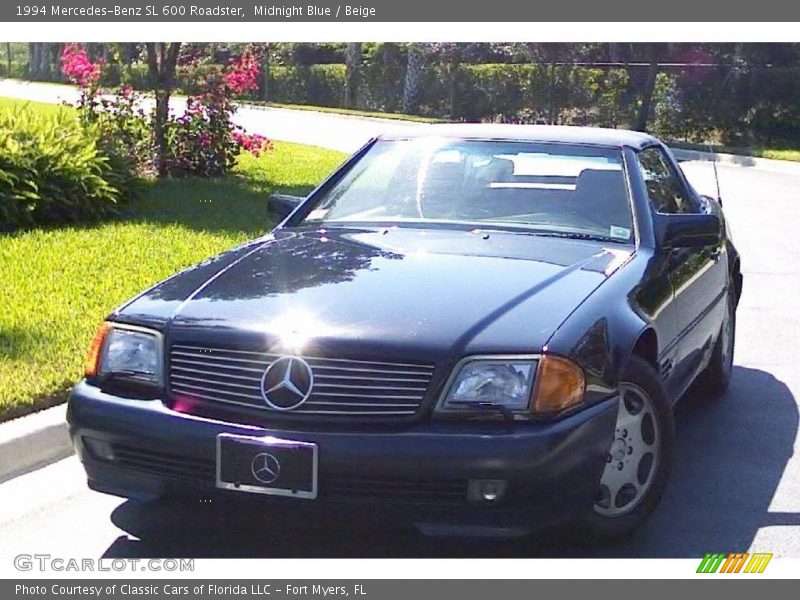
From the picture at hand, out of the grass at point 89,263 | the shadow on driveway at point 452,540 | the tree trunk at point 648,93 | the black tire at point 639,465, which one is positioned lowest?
the tree trunk at point 648,93

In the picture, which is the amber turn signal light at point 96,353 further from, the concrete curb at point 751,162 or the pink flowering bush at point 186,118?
the concrete curb at point 751,162

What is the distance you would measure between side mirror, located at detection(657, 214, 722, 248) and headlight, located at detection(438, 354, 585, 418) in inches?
63.6

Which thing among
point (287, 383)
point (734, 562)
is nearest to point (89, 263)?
point (287, 383)

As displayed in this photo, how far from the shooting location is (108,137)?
14516 millimetres

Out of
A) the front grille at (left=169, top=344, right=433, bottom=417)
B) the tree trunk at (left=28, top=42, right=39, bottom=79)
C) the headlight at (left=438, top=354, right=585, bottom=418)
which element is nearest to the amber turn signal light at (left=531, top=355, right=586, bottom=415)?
the headlight at (left=438, top=354, right=585, bottom=418)

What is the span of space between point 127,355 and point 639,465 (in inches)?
73.7

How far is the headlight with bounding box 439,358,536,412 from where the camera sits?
404cm

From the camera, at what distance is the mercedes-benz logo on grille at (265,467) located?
13.2 feet

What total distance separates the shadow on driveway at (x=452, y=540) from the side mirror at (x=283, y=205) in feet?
5.56

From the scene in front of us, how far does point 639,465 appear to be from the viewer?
4668 mm

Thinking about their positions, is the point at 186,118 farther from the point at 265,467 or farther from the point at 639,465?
the point at 265,467

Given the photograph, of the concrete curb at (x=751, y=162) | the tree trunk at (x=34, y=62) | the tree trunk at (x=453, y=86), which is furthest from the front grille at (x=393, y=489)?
the tree trunk at (x=34, y=62)

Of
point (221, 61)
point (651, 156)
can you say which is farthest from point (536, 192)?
point (221, 61)

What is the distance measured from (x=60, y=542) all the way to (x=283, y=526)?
0.81m
